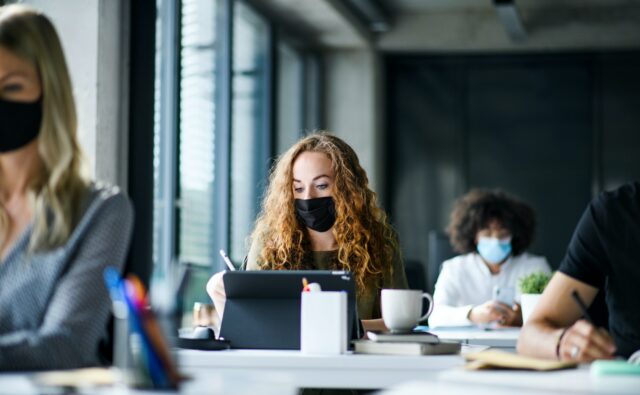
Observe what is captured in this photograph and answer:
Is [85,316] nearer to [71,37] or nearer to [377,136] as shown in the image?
[71,37]

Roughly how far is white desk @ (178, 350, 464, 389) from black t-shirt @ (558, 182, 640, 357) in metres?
0.38

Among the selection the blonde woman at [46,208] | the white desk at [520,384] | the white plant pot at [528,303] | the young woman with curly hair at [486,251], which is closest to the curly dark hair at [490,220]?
the young woman with curly hair at [486,251]

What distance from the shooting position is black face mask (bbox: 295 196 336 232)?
3.49 m

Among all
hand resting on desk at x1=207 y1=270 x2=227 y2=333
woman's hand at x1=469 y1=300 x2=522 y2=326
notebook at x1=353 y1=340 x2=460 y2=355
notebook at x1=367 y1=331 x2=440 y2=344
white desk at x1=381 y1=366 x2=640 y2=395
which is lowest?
woman's hand at x1=469 y1=300 x2=522 y2=326

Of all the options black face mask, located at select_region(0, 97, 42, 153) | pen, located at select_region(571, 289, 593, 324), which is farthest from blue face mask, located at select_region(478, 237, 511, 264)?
black face mask, located at select_region(0, 97, 42, 153)

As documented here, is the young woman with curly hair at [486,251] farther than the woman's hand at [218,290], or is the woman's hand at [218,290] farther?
the young woman with curly hair at [486,251]

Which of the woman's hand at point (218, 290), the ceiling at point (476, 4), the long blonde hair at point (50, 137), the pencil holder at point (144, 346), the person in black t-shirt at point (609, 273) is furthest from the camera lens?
the ceiling at point (476, 4)

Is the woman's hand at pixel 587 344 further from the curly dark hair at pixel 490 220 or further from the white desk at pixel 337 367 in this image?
the curly dark hair at pixel 490 220

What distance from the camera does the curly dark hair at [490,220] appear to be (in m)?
5.50

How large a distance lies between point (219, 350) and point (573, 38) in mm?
6552

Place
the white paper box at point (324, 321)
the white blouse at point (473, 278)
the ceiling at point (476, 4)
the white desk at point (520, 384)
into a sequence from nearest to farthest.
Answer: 1. the white desk at point (520, 384)
2. the white paper box at point (324, 321)
3. the white blouse at point (473, 278)
4. the ceiling at point (476, 4)

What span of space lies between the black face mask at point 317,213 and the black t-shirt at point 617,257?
111 centimetres

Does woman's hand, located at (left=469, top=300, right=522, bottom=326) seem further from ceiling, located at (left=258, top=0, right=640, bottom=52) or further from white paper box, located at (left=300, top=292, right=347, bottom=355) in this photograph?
ceiling, located at (left=258, top=0, right=640, bottom=52)

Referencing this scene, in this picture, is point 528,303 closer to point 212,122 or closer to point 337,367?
point 337,367
